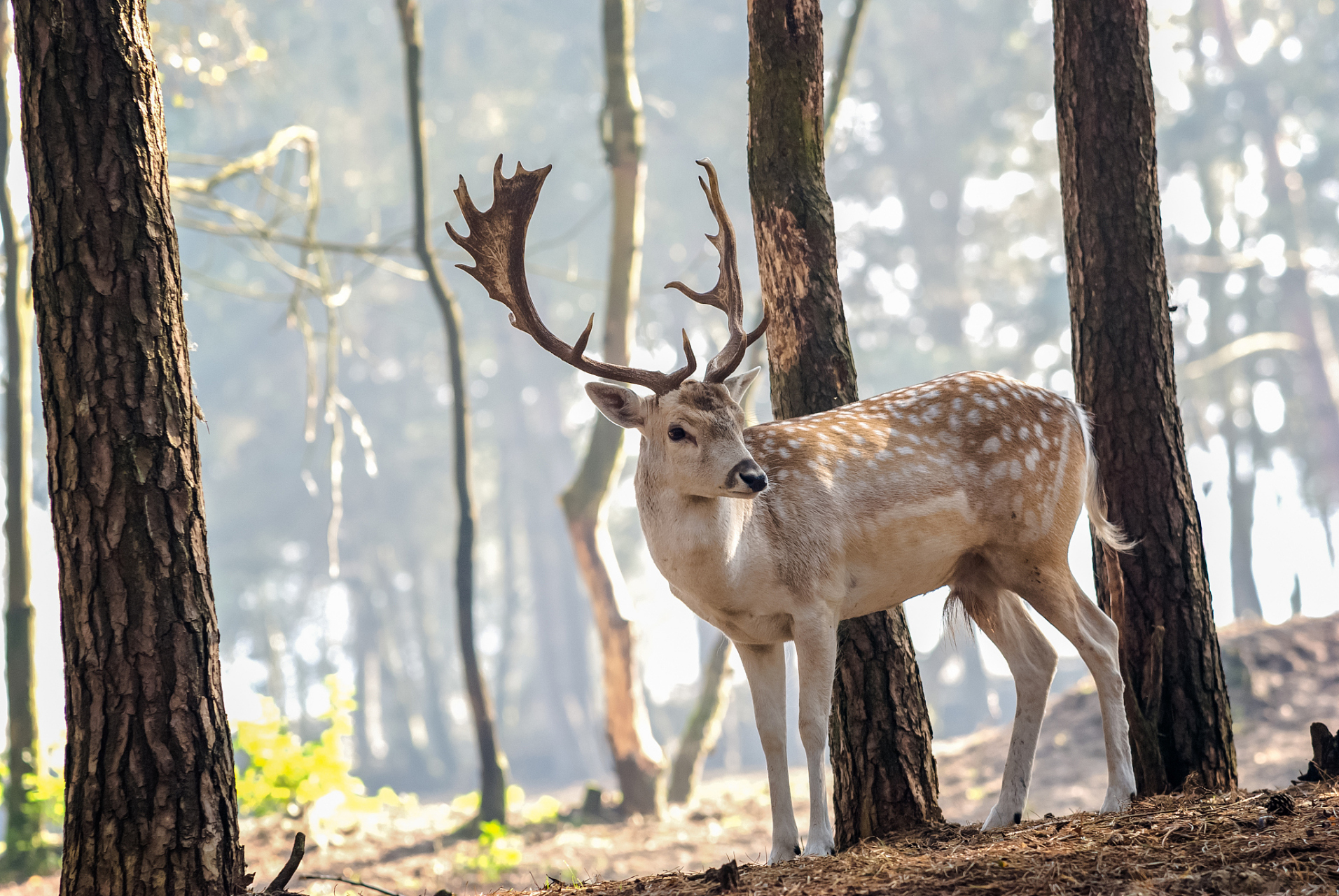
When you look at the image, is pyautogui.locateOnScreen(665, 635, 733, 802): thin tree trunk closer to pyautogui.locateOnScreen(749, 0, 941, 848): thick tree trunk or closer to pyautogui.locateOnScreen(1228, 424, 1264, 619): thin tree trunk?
pyautogui.locateOnScreen(749, 0, 941, 848): thick tree trunk

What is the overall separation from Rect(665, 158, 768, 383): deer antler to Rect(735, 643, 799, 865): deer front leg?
1130 millimetres

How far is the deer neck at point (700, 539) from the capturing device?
14.5 feet

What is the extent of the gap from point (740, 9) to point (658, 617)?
19589 millimetres

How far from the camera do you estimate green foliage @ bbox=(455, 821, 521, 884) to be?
9.29 m

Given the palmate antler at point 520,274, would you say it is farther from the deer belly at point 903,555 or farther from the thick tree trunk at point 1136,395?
the thick tree trunk at point 1136,395

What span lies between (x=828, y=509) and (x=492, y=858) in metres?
6.08

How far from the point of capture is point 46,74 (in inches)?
153

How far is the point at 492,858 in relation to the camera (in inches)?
371

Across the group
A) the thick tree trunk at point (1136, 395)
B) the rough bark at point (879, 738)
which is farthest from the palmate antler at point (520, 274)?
the thick tree trunk at point (1136, 395)

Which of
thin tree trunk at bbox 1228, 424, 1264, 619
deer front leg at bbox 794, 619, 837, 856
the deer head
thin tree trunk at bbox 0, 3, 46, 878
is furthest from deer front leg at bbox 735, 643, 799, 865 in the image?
thin tree trunk at bbox 1228, 424, 1264, 619

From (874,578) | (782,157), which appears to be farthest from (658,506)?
(782,157)

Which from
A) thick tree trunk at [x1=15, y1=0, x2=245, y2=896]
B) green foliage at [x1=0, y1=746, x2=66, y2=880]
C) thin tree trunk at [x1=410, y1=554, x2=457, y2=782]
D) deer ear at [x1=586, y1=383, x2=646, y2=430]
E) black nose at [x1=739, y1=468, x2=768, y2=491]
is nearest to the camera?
thick tree trunk at [x1=15, y1=0, x2=245, y2=896]

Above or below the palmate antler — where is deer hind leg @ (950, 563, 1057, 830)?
below

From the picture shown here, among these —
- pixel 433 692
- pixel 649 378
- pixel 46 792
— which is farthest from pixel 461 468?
pixel 433 692
